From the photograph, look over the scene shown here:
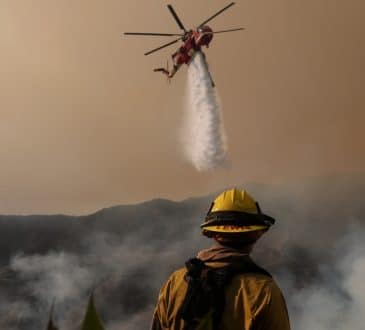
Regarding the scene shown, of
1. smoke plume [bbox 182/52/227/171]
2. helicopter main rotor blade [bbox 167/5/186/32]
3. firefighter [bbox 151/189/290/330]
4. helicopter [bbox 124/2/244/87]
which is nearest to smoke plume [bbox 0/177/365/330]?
smoke plume [bbox 182/52/227/171]

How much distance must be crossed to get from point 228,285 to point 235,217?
0.24 meters

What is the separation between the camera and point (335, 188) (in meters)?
7.55

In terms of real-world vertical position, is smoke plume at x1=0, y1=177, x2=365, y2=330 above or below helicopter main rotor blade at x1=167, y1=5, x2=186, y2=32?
below

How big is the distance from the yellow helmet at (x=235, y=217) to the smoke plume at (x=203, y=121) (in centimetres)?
601

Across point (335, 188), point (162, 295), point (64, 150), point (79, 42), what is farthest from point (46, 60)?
point (162, 295)

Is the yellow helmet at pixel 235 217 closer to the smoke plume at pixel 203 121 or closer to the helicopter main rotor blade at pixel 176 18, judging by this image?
the smoke plume at pixel 203 121

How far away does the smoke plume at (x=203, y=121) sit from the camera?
8016 millimetres

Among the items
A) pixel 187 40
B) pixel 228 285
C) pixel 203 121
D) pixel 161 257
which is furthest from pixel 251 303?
pixel 187 40

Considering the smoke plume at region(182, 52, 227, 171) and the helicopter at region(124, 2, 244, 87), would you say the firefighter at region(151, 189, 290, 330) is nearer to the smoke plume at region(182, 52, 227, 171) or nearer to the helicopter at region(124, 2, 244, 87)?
the smoke plume at region(182, 52, 227, 171)

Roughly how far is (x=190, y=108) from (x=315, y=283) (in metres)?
3.20

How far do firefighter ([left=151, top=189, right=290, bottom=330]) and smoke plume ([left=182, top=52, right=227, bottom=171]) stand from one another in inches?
238

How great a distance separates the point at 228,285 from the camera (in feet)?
5.57

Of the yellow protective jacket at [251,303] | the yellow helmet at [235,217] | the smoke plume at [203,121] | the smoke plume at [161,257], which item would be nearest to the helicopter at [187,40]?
the smoke plume at [203,121]

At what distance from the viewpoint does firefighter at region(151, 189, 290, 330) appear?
64.9 inches
